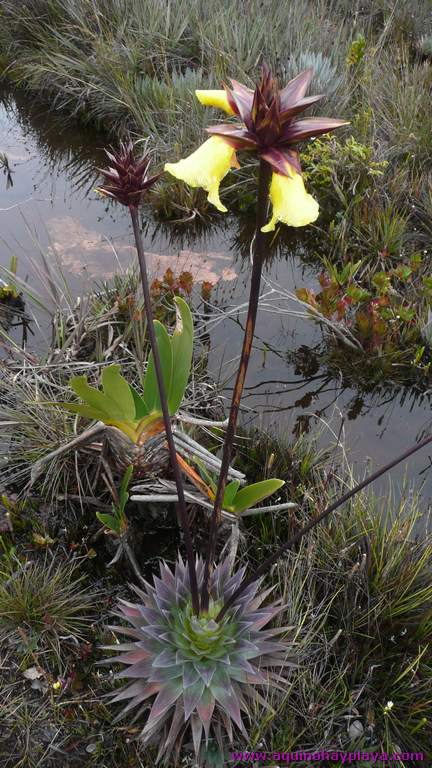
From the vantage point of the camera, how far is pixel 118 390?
180 centimetres

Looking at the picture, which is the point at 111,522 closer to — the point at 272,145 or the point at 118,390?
the point at 118,390

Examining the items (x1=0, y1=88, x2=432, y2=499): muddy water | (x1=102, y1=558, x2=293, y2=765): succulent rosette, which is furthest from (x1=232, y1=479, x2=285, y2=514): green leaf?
(x1=0, y1=88, x2=432, y2=499): muddy water

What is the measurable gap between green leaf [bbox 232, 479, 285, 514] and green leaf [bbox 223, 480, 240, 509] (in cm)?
2

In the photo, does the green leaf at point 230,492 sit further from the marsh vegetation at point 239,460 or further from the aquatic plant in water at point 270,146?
the aquatic plant in water at point 270,146

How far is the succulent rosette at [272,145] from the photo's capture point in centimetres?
98

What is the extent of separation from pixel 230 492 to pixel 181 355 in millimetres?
447

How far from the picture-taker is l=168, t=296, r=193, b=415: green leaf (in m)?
1.87

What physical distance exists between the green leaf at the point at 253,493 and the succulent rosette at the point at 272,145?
938mm

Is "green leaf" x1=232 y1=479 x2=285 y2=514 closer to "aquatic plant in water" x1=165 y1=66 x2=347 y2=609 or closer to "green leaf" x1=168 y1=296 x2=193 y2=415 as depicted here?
"green leaf" x1=168 y1=296 x2=193 y2=415

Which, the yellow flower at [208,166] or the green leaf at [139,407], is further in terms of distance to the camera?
the green leaf at [139,407]

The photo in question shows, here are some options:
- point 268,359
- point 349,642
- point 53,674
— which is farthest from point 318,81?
point 53,674

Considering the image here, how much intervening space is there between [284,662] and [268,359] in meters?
1.50

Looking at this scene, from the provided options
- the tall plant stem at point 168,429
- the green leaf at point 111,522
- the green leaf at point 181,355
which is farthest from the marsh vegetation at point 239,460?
the tall plant stem at point 168,429

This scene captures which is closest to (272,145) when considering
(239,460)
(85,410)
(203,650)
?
(85,410)
